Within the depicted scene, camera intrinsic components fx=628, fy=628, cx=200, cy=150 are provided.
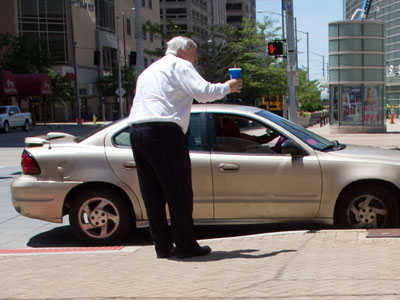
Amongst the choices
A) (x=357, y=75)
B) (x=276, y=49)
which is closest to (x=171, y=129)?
(x=276, y=49)

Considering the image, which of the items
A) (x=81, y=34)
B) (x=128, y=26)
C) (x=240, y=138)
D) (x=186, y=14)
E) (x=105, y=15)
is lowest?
(x=240, y=138)

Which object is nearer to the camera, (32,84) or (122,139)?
(122,139)

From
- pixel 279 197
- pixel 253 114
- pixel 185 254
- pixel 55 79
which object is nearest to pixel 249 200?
Result: pixel 279 197

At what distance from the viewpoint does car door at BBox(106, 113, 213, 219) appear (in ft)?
22.0

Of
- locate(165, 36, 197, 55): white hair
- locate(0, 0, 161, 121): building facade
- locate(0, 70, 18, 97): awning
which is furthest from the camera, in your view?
locate(0, 0, 161, 121): building facade

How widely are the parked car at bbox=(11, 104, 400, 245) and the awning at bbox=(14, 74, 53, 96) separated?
45.3 m

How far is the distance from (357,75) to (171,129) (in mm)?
24183

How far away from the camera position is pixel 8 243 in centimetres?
735

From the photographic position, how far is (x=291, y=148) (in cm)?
668

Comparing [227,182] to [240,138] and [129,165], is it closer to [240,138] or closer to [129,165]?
[240,138]

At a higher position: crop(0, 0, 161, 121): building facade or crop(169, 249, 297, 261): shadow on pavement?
crop(0, 0, 161, 121): building facade

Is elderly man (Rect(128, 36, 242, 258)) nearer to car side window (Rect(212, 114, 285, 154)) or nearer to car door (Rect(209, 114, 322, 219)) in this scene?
car door (Rect(209, 114, 322, 219))

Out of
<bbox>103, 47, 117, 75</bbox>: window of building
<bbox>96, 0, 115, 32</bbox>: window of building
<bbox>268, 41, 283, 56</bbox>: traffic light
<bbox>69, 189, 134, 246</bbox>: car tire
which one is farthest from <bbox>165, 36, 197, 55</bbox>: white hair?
<bbox>103, 47, 117, 75</bbox>: window of building

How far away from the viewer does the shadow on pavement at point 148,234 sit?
719 centimetres
